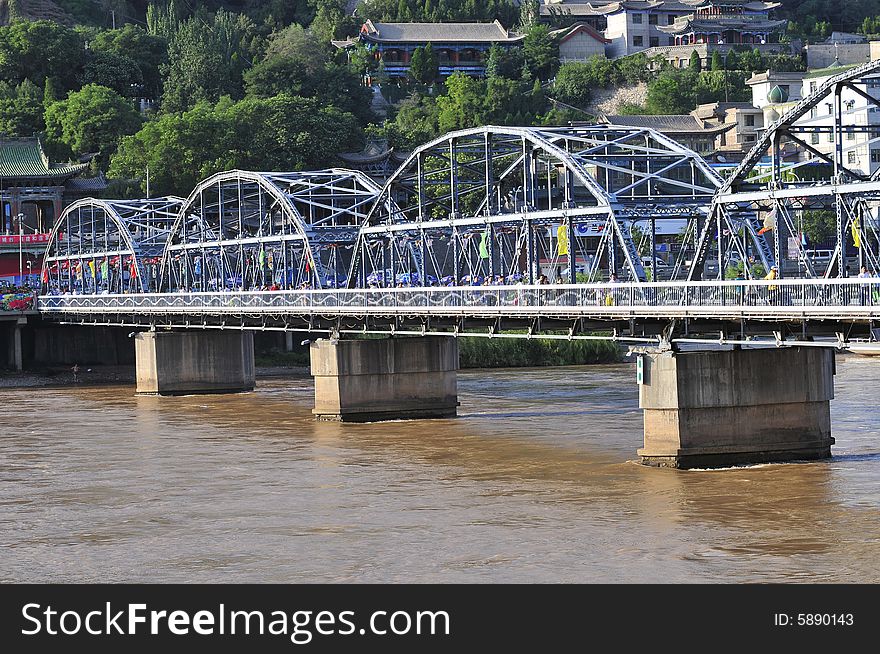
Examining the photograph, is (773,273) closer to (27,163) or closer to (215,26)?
(27,163)

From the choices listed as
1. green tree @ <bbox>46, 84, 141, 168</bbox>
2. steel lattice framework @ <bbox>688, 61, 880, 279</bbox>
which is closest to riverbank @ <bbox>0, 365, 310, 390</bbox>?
green tree @ <bbox>46, 84, 141, 168</bbox>

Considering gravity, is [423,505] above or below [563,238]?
below

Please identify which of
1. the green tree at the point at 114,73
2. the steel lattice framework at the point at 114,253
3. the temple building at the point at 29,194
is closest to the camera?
the steel lattice framework at the point at 114,253

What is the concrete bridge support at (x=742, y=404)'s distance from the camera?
49.2 m

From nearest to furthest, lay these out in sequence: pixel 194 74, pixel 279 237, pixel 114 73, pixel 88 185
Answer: pixel 279 237 < pixel 88 185 < pixel 114 73 < pixel 194 74

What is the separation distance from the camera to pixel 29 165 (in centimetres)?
13300

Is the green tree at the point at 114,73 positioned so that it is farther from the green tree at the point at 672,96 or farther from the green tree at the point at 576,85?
the green tree at the point at 672,96

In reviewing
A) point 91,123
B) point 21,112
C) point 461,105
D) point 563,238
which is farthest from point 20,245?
point 563,238

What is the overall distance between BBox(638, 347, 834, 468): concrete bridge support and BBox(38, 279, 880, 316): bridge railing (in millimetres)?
2021

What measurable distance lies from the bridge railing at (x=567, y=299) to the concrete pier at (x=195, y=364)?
7.23ft

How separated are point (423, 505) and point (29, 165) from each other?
3737 inches

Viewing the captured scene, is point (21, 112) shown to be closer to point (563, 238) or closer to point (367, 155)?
point (367, 155)

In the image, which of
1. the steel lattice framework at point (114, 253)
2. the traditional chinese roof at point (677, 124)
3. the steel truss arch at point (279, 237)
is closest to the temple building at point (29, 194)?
the steel lattice framework at point (114, 253)

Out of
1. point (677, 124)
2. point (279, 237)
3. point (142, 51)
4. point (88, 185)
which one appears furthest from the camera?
point (142, 51)
